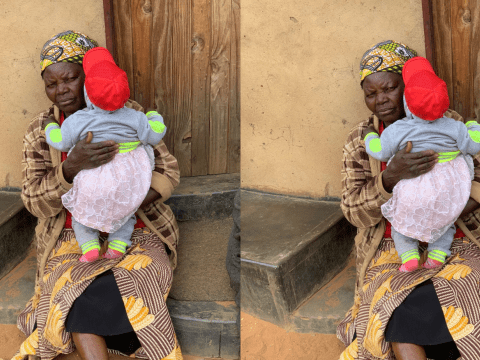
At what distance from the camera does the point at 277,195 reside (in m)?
3.77

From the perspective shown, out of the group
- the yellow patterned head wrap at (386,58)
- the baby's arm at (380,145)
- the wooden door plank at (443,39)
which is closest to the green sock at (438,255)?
the baby's arm at (380,145)

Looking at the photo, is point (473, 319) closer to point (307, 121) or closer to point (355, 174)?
point (355, 174)

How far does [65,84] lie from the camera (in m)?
2.78

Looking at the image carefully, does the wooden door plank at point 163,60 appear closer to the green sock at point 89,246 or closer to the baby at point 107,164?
the baby at point 107,164

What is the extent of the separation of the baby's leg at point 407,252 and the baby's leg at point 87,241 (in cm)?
142

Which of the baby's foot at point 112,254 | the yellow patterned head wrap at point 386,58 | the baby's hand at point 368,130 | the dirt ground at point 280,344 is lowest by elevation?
the dirt ground at point 280,344

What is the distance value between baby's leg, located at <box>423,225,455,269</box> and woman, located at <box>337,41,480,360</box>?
0.15 feet

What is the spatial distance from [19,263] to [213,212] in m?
1.31

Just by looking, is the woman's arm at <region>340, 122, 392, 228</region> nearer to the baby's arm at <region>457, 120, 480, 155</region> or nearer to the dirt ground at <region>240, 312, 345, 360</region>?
the baby's arm at <region>457, 120, 480, 155</region>

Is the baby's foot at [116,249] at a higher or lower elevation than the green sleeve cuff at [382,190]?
lower

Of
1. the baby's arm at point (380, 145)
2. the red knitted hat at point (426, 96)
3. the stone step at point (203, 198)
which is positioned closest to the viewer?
the red knitted hat at point (426, 96)

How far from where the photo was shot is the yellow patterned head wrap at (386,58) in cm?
268

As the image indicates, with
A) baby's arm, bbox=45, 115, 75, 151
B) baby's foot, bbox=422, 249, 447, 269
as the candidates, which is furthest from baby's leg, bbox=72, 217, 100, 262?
baby's foot, bbox=422, 249, 447, 269

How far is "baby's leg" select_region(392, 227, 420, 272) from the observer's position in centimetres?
251
